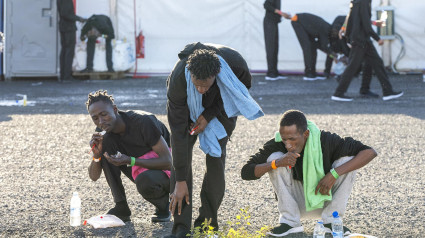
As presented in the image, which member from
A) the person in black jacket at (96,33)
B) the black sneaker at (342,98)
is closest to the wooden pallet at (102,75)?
the person in black jacket at (96,33)

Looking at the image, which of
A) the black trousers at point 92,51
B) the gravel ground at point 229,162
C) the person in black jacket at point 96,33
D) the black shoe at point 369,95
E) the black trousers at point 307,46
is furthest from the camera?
the black trousers at point 92,51

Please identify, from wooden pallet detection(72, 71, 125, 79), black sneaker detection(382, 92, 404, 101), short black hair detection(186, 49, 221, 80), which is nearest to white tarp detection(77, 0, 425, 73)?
wooden pallet detection(72, 71, 125, 79)

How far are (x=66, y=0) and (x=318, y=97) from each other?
5.44 meters

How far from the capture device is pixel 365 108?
37.9 ft

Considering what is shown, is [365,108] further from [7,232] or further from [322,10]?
[7,232]

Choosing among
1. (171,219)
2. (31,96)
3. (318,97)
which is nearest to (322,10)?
(318,97)

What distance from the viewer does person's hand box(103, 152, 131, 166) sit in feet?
18.0

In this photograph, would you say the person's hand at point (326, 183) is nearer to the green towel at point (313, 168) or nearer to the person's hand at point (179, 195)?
the green towel at point (313, 168)

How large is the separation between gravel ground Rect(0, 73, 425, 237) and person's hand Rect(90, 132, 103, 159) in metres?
0.54

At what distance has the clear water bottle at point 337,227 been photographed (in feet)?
16.2

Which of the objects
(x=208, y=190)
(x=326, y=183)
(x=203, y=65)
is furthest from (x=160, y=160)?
(x=203, y=65)

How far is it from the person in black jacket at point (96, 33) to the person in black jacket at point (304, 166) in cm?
1064

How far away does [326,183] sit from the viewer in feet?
16.9

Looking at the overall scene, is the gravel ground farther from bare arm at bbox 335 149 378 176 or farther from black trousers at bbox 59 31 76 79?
black trousers at bbox 59 31 76 79
